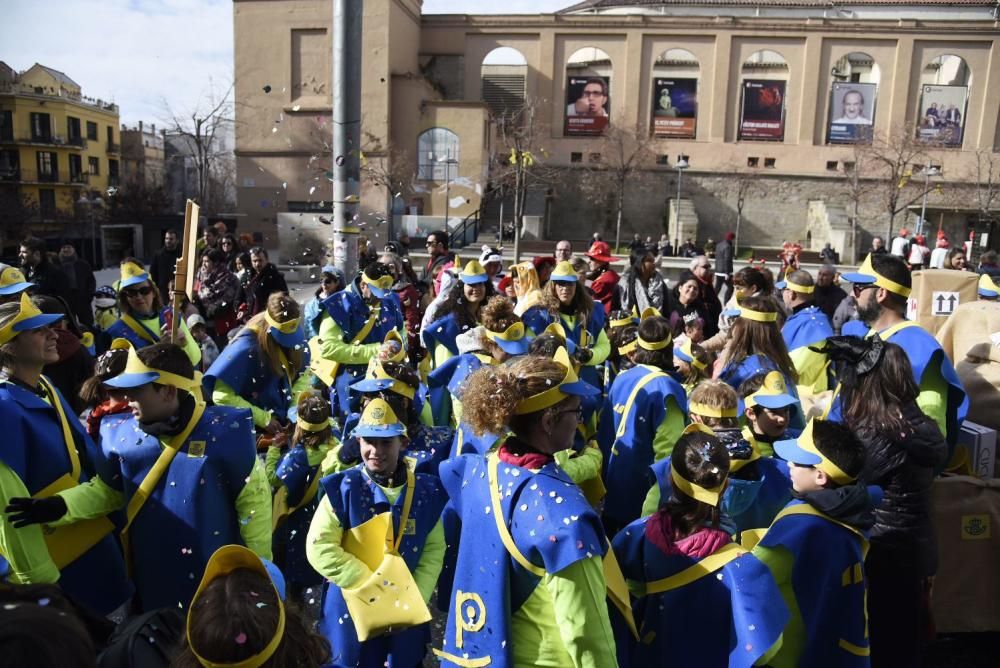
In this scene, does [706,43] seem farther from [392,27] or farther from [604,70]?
[392,27]

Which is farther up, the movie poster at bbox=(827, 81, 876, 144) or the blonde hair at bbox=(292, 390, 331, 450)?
the movie poster at bbox=(827, 81, 876, 144)

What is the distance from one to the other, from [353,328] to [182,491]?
336 centimetres

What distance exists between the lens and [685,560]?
247cm

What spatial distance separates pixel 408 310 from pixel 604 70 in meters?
35.6

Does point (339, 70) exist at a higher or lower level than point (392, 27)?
lower

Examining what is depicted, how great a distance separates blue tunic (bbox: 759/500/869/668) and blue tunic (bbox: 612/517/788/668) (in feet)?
0.93

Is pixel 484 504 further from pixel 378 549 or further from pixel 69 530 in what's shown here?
pixel 69 530

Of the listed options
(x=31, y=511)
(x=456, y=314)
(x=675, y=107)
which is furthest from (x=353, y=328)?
(x=675, y=107)

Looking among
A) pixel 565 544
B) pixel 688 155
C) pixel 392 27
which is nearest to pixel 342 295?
pixel 565 544

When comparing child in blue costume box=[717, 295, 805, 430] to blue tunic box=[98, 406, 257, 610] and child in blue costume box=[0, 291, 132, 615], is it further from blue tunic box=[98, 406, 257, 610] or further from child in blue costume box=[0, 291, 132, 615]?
child in blue costume box=[0, 291, 132, 615]

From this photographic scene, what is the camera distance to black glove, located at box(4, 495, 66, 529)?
8.61 feet

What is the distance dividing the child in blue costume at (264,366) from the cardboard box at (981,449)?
419 centimetres

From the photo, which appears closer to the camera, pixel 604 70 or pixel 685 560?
pixel 685 560

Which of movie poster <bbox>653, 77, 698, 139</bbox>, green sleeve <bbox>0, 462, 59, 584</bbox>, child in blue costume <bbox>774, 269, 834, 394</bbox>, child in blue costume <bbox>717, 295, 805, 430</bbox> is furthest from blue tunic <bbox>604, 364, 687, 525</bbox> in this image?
movie poster <bbox>653, 77, 698, 139</bbox>
